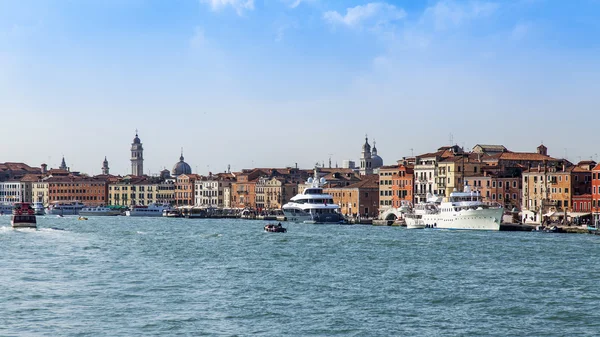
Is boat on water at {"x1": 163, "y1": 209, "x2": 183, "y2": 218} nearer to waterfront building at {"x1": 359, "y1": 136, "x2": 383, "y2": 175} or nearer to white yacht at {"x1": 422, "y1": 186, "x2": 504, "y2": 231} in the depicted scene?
waterfront building at {"x1": 359, "y1": 136, "x2": 383, "y2": 175}

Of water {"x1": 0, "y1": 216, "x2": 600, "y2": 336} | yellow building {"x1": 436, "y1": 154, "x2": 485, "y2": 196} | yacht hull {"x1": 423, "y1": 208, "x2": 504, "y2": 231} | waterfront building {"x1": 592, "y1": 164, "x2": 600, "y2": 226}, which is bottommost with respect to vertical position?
water {"x1": 0, "y1": 216, "x2": 600, "y2": 336}

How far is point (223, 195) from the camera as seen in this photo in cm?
12756

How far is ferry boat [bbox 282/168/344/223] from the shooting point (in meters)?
85.0

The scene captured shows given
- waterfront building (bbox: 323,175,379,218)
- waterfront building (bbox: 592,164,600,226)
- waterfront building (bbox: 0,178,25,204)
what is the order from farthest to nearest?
1. waterfront building (bbox: 0,178,25,204)
2. waterfront building (bbox: 323,175,379,218)
3. waterfront building (bbox: 592,164,600,226)

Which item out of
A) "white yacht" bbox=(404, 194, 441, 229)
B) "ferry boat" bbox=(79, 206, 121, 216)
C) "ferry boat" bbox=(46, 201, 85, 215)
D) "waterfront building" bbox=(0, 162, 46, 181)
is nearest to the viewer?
"white yacht" bbox=(404, 194, 441, 229)

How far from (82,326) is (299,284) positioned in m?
9.09

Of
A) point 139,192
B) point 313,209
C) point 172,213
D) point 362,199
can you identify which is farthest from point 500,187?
point 139,192

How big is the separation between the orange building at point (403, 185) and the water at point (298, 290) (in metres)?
43.5

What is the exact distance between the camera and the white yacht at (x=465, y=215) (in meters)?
66.0

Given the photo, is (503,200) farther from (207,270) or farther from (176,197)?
(176,197)

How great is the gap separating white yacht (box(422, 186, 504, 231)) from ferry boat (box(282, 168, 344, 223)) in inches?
508

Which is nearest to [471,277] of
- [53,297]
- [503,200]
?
[53,297]

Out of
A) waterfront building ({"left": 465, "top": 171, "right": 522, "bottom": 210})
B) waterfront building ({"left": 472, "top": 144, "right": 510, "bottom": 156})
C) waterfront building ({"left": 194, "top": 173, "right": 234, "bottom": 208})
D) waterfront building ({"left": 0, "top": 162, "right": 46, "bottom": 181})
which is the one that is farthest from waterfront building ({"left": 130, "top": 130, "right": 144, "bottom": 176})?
waterfront building ({"left": 465, "top": 171, "right": 522, "bottom": 210})

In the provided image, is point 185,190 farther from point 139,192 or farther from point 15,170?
point 15,170
